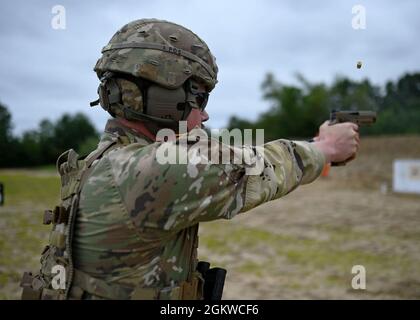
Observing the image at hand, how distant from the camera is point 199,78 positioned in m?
1.58

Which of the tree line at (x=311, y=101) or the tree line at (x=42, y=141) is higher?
the tree line at (x=311, y=101)

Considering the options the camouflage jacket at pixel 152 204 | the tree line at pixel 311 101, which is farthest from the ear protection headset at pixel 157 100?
the tree line at pixel 311 101

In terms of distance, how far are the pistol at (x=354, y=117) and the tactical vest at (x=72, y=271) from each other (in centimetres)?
83

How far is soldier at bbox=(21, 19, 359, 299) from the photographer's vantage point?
1.33 meters

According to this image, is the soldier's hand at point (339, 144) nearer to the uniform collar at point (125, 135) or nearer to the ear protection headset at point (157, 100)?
the ear protection headset at point (157, 100)

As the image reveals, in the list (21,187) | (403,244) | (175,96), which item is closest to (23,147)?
(175,96)

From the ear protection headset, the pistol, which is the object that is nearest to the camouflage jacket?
the ear protection headset

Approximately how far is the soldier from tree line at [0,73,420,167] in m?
2.51

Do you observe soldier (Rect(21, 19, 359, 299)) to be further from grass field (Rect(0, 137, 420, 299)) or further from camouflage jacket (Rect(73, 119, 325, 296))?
grass field (Rect(0, 137, 420, 299))

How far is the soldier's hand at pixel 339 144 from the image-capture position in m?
1.64

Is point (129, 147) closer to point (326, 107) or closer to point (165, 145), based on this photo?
point (165, 145)

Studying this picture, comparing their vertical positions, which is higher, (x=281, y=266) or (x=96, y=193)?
(x=96, y=193)

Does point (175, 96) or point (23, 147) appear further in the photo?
point (23, 147)
